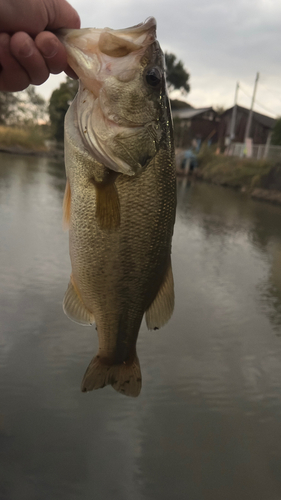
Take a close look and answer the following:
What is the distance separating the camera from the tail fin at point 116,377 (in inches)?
56.9

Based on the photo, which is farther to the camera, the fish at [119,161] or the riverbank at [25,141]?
the riverbank at [25,141]

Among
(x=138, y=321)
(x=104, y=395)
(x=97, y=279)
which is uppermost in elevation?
(x=97, y=279)

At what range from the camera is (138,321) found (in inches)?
56.2

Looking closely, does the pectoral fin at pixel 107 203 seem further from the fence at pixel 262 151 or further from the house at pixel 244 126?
the house at pixel 244 126

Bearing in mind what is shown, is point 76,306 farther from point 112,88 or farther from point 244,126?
point 244,126

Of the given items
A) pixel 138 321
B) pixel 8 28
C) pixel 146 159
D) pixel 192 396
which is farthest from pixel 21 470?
pixel 8 28

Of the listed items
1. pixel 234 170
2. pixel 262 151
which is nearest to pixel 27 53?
pixel 234 170

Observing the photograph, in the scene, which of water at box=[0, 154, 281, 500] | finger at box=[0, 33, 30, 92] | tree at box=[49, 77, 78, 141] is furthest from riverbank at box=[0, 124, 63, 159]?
finger at box=[0, 33, 30, 92]

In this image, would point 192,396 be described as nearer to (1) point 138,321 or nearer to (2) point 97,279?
(1) point 138,321

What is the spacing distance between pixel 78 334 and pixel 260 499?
4.95 feet

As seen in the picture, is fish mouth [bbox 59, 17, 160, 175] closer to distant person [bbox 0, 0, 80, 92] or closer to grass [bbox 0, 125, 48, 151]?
distant person [bbox 0, 0, 80, 92]

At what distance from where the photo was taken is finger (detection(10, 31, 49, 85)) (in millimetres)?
1235

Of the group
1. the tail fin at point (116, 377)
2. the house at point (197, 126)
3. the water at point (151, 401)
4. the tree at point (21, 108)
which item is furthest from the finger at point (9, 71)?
the house at point (197, 126)

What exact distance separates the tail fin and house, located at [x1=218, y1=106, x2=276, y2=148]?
30.7 m
